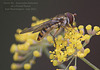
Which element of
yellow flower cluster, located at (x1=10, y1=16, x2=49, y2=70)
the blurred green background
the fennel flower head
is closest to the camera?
the fennel flower head

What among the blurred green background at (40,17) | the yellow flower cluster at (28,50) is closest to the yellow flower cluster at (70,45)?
the yellow flower cluster at (28,50)

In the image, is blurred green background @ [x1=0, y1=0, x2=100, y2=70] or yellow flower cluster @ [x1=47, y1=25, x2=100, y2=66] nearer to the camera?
yellow flower cluster @ [x1=47, y1=25, x2=100, y2=66]

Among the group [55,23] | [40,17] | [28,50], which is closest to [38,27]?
[55,23]

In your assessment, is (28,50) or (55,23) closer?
(55,23)

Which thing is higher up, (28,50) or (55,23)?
(55,23)

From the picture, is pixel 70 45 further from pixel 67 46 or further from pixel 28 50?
pixel 28 50

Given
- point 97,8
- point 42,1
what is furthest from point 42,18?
point 97,8

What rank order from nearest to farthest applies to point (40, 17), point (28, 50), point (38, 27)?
point (38, 27) → point (28, 50) → point (40, 17)

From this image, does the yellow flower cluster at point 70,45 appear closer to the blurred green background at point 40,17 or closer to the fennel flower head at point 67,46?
the fennel flower head at point 67,46

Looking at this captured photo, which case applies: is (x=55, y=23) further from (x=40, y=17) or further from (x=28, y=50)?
(x=40, y=17)

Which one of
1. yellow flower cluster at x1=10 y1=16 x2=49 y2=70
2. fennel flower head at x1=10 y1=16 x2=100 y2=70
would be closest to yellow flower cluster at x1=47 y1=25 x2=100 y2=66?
fennel flower head at x1=10 y1=16 x2=100 y2=70

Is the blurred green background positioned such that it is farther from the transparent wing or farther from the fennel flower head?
the transparent wing

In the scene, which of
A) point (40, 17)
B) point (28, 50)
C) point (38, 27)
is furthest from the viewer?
point (40, 17)
